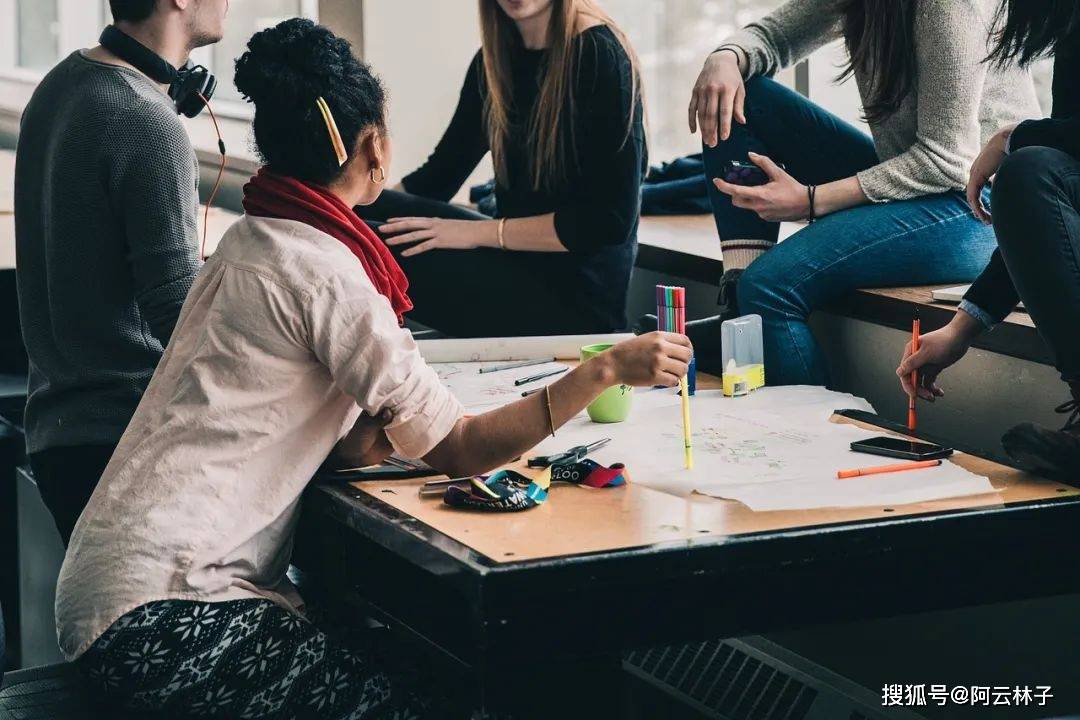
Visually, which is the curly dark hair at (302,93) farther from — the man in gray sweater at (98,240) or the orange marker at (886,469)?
the orange marker at (886,469)

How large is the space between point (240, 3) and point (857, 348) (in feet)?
10.8

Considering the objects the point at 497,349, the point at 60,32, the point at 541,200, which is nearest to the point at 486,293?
the point at 541,200

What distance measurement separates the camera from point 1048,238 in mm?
1363

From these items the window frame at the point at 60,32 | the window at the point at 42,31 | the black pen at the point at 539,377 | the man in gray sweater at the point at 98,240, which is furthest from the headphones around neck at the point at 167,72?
the window at the point at 42,31

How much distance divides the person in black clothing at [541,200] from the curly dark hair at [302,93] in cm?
94

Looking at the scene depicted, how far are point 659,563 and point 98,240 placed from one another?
3.28 ft

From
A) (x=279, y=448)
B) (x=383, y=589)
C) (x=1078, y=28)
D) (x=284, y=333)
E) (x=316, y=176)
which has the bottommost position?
(x=383, y=589)

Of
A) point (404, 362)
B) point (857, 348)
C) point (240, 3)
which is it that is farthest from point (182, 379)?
point (240, 3)

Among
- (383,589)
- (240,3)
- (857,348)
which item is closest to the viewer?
(383,589)

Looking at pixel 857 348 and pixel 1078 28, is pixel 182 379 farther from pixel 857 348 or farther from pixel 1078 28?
pixel 857 348

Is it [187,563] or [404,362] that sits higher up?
[404,362]

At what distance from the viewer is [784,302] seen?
75.9 inches

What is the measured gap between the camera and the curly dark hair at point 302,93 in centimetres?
132

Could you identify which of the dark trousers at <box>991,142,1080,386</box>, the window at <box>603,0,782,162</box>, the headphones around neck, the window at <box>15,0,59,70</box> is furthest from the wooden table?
the window at <box>15,0,59,70</box>
